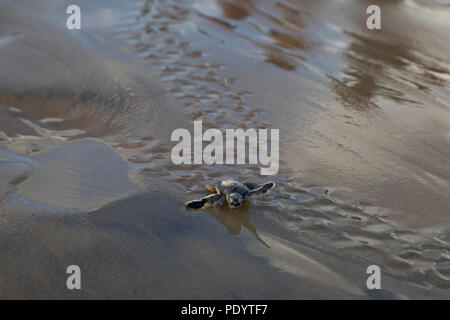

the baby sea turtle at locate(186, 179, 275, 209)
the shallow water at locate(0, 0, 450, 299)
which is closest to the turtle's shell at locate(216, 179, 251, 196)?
the baby sea turtle at locate(186, 179, 275, 209)

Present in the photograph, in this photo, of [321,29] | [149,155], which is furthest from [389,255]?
[321,29]

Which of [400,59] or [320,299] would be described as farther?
[400,59]

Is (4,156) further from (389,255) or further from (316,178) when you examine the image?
(389,255)

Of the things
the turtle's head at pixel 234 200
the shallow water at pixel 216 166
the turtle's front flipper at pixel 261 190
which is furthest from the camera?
the turtle's front flipper at pixel 261 190

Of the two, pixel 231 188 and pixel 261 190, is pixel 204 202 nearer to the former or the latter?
pixel 231 188

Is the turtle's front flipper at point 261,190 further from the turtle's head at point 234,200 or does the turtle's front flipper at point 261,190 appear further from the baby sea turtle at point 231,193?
the turtle's head at point 234,200

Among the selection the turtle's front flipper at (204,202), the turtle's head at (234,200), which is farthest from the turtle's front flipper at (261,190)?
the turtle's front flipper at (204,202)

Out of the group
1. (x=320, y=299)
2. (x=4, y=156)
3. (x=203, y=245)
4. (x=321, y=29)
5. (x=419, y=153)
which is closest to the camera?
(x=320, y=299)
